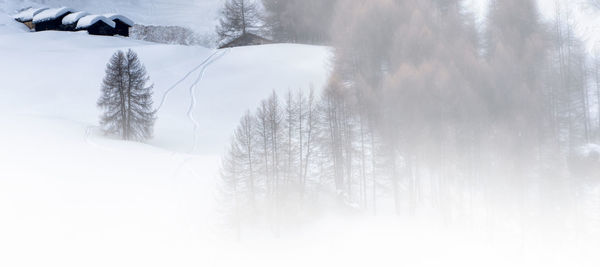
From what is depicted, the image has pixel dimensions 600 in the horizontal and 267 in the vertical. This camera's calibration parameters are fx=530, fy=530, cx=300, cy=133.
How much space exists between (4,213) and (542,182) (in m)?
24.5

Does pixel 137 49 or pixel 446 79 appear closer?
pixel 446 79

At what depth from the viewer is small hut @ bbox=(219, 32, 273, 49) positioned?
49156mm

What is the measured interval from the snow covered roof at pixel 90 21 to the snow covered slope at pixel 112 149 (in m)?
3.06

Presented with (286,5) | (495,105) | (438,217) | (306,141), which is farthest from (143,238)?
(286,5)

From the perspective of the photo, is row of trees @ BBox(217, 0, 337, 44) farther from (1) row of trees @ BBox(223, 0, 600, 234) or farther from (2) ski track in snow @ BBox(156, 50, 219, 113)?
(1) row of trees @ BBox(223, 0, 600, 234)

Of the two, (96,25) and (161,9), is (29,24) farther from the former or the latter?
(161,9)

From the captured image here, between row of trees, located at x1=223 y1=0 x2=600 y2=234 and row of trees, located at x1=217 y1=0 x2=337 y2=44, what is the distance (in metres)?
17.0

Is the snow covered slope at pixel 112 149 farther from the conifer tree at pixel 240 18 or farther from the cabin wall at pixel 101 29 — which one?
the conifer tree at pixel 240 18

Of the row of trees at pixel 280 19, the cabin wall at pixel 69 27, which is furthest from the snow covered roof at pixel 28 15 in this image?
the row of trees at pixel 280 19

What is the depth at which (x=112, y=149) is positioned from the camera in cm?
2606

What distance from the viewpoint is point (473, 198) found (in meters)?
27.1

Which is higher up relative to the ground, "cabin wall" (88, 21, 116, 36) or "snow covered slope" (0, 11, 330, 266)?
"cabin wall" (88, 21, 116, 36)

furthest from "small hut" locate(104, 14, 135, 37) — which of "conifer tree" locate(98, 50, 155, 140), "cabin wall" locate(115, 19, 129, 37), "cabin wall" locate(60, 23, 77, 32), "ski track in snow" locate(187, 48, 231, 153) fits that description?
"conifer tree" locate(98, 50, 155, 140)

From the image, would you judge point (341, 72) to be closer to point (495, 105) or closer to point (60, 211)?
point (495, 105)
